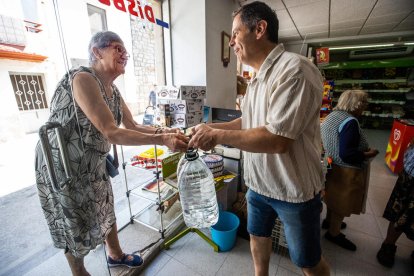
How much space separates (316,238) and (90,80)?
4.75ft

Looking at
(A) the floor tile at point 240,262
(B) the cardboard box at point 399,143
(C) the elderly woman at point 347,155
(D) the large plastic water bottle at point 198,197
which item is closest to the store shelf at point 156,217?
(D) the large plastic water bottle at point 198,197

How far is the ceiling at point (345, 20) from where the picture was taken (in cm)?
361

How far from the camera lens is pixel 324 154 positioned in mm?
1955

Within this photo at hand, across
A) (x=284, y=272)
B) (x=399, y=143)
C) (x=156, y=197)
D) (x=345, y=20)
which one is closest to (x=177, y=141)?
(x=156, y=197)

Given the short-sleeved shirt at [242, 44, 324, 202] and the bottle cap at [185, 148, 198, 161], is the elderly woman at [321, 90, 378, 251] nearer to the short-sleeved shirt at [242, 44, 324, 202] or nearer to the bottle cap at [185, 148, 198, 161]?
the short-sleeved shirt at [242, 44, 324, 202]

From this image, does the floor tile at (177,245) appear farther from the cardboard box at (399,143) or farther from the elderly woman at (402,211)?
the cardboard box at (399,143)

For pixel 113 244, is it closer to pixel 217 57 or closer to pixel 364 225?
pixel 217 57

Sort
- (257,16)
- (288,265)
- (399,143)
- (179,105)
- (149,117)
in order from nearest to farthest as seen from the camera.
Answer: (257,16), (288,265), (179,105), (149,117), (399,143)

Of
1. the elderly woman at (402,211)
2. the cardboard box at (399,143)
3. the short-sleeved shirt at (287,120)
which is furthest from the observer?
the cardboard box at (399,143)

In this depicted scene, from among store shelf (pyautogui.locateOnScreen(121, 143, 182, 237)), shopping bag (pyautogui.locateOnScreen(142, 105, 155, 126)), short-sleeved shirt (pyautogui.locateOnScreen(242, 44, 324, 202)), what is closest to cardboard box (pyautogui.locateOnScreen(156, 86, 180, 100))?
shopping bag (pyautogui.locateOnScreen(142, 105, 155, 126))

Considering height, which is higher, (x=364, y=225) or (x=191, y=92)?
(x=191, y=92)

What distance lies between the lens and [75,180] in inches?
43.1

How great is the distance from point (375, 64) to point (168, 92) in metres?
8.66

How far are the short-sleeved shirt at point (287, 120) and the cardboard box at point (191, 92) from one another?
0.96 meters
